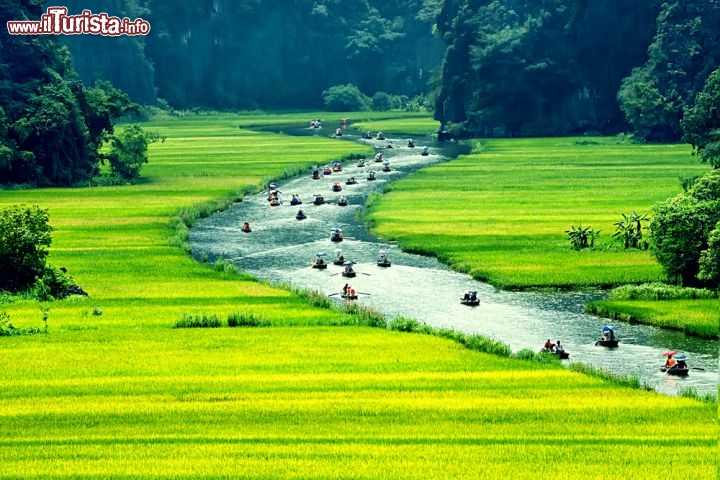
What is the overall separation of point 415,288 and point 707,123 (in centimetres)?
3666

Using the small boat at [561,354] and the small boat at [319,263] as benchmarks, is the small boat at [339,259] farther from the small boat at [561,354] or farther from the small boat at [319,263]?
the small boat at [561,354]

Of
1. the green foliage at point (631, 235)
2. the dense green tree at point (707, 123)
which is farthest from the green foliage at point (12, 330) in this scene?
the dense green tree at point (707, 123)

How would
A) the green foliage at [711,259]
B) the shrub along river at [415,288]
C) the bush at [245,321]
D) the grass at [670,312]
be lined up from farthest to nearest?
the green foliage at [711,259], the bush at [245,321], the grass at [670,312], the shrub along river at [415,288]

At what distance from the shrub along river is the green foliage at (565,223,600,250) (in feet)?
24.1

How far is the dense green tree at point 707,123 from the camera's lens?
8488cm

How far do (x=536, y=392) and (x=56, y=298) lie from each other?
78.3ft

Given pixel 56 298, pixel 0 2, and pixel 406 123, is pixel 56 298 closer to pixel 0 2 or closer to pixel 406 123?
pixel 0 2

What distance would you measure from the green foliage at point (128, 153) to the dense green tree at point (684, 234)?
181 ft

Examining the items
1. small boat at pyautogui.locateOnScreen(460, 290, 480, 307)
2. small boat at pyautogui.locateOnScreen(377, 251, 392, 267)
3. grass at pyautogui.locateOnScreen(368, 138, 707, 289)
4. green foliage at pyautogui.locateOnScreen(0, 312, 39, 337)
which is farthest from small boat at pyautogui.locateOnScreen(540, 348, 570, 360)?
small boat at pyautogui.locateOnScreen(377, 251, 392, 267)

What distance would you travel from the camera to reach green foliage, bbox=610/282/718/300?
53844 millimetres

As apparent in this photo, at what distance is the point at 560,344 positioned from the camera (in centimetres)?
4450

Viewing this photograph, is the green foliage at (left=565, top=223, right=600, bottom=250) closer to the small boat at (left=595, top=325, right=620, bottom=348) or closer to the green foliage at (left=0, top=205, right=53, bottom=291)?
the small boat at (left=595, top=325, right=620, bottom=348)

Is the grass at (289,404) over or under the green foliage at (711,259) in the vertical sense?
under

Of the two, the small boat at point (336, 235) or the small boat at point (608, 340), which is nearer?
the small boat at point (608, 340)
